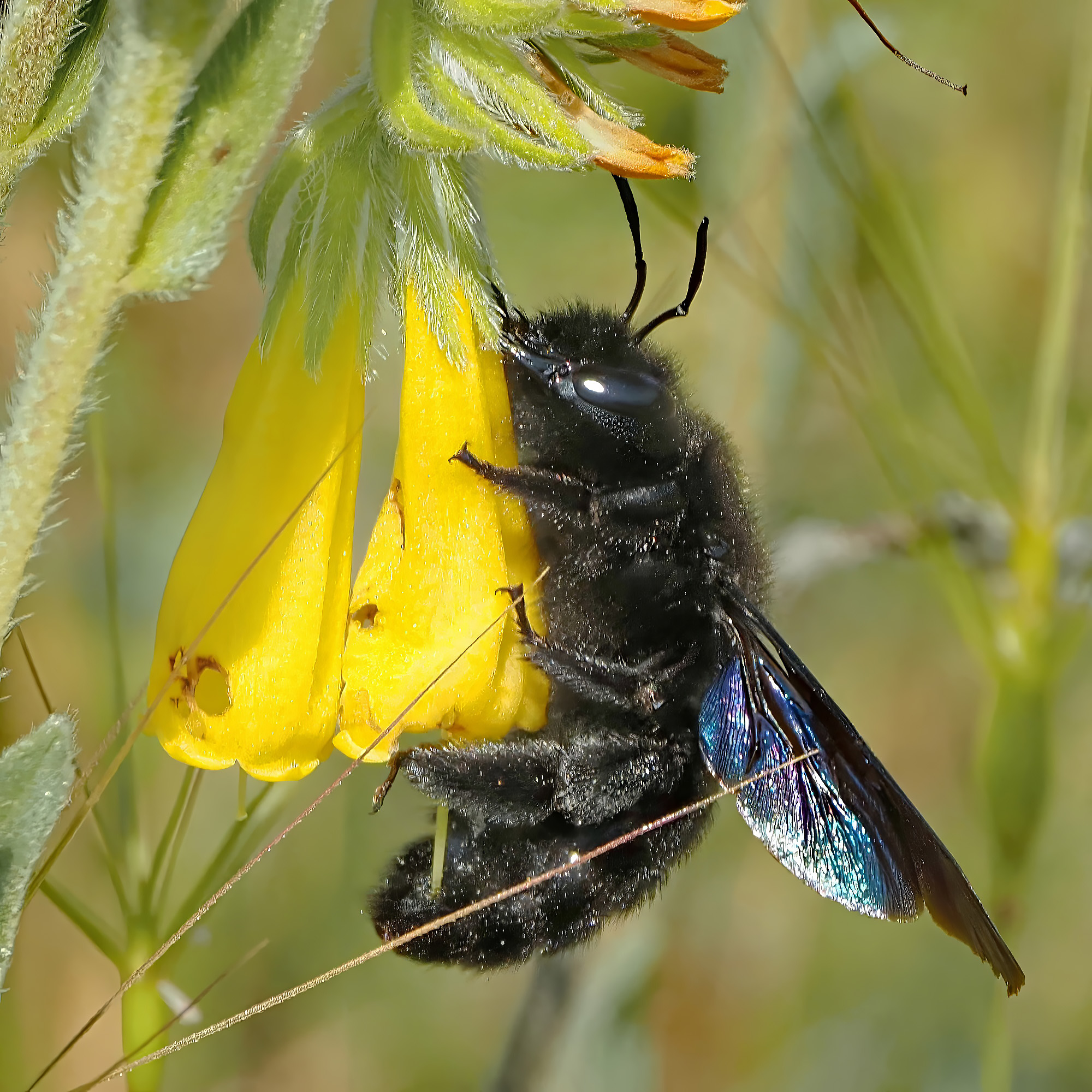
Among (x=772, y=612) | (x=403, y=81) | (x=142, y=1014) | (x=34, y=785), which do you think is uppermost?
(x=403, y=81)

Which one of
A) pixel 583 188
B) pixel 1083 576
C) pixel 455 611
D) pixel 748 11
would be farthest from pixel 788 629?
pixel 455 611

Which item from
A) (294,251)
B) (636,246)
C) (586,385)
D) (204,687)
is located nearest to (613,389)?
(586,385)

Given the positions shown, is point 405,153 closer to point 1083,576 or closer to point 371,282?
point 371,282

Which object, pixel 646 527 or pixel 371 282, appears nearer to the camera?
pixel 371 282

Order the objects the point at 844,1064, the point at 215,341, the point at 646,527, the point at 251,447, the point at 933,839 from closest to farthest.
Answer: the point at 251,447 < the point at 933,839 < the point at 646,527 < the point at 844,1064 < the point at 215,341

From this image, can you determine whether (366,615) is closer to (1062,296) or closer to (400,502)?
(400,502)

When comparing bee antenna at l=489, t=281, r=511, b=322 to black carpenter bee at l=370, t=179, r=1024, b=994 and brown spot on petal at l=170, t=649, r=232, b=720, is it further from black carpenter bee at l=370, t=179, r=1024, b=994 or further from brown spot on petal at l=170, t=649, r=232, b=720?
brown spot on petal at l=170, t=649, r=232, b=720

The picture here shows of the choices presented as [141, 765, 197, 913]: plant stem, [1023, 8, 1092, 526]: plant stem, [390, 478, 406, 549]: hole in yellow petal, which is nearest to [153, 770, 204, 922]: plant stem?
[141, 765, 197, 913]: plant stem

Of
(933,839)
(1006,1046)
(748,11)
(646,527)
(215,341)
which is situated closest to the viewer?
(933,839)

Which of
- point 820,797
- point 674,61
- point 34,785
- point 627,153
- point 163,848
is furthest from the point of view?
point 820,797
